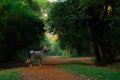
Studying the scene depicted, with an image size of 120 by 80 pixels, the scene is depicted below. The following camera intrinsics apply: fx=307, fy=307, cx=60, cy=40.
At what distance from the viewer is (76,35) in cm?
3341

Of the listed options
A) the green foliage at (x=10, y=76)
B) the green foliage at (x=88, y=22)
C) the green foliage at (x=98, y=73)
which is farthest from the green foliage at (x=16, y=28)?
the green foliage at (x=10, y=76)

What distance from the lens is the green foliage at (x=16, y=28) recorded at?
30.2 m

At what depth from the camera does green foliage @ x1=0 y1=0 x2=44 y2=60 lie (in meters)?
30.2

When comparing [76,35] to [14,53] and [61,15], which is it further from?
A: [14,53]

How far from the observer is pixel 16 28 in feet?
103

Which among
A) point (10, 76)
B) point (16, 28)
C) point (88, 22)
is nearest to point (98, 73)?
point (10, 76)

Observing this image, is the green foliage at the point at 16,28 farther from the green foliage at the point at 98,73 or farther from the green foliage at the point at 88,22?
the green foliage at the point at 98,73

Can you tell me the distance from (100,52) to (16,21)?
1044 centimetres

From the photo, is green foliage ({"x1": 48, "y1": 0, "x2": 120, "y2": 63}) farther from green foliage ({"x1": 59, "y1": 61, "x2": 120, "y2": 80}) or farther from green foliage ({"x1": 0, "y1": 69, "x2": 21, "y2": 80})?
green foliage ({"x1": 0, "y1": 69, "x2": 21, "y2": 80})

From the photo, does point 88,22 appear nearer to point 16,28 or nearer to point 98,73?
point 16,28

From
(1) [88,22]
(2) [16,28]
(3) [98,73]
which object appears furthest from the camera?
(1) [88,22]

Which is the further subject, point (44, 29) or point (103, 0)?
point (44, 29)

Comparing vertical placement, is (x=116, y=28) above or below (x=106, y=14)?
below

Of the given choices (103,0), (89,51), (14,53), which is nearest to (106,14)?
(103,0)
